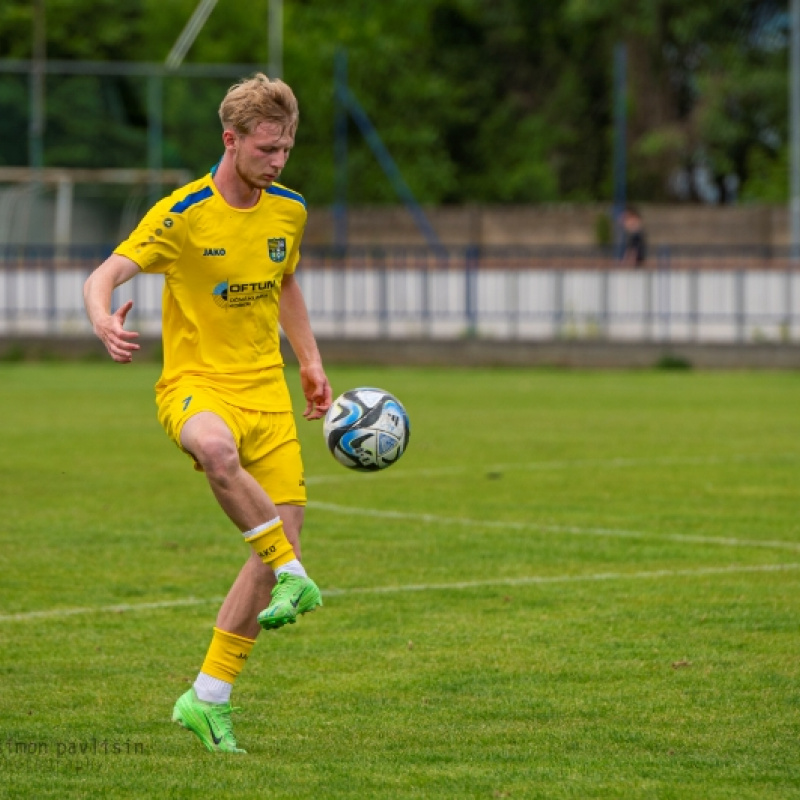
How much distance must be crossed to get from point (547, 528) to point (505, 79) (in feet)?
148

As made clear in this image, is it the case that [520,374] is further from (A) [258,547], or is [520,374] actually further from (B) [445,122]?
(B) [445,122]

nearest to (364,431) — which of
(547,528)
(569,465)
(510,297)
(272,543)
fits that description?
(272,543)

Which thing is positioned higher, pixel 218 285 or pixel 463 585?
pixel 218 285

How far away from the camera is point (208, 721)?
5695 mm

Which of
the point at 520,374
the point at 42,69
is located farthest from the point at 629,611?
the point at 42,69

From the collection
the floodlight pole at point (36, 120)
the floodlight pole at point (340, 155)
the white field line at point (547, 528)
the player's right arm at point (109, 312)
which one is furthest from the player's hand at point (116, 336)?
the floodlight pole at point (340, 155)

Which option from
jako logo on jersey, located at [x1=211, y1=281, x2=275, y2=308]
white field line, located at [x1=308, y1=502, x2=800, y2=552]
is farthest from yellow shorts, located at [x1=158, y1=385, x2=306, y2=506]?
white field line, located at [x1=308, y1=502, x2=800, y2=552]

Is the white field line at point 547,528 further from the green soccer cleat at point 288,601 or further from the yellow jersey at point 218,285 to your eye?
the green soccer cleat at point 288,601

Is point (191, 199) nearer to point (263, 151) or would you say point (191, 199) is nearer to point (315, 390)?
point (263, 151)

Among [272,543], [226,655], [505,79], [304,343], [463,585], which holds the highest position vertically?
[505,79]

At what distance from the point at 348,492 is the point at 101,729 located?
22.1 ft

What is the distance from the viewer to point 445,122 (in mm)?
52875

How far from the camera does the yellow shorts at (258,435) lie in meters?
5.89

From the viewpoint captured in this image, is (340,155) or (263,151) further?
(340,155)
